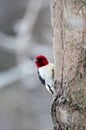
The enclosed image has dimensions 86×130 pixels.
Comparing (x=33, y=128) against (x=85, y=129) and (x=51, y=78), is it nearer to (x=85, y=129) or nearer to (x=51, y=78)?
(x=51, y=78)

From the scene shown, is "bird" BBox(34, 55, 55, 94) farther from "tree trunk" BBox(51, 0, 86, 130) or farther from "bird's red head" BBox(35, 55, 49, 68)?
"tree trunk" BBox(51, 0, 86, 130)

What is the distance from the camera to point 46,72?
237 cm

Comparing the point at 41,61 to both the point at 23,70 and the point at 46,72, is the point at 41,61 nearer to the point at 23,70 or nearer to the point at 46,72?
the point at 46,72

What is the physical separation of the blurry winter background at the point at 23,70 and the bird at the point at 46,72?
1.99 meters

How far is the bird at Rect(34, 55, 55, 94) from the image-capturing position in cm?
231

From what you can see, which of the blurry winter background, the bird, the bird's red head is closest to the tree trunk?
the bird

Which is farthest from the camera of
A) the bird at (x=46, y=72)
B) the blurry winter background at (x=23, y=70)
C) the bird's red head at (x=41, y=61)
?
the blurry winter background at (x=23, y=70)

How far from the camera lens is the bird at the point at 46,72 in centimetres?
231

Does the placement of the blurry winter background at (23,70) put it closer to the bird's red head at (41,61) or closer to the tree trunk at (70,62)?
the bird's red head at (41,61)

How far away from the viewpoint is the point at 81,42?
6.26 ft

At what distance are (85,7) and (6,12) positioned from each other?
3803 millimetres

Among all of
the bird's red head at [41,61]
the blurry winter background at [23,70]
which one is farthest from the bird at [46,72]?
the blurry winter background at [23,70]

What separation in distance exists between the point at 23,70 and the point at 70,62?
2.65 meters

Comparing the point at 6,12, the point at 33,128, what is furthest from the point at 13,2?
the point at 33,128
